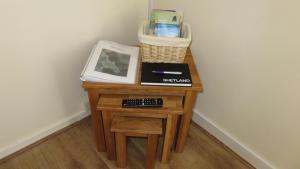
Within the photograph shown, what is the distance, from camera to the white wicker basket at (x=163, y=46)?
1.06 m

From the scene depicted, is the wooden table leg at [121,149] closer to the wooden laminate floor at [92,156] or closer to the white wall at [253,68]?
the wooden laminate floor at [92,156]

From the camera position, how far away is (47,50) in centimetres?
116

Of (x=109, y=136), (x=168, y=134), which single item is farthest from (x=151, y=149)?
(x=109, y=136)

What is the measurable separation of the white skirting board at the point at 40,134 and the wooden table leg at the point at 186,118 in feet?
2.14

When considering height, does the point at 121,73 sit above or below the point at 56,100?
above

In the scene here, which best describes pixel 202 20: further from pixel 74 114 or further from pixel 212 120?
pixel 74 114

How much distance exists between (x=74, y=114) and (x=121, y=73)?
0.61 metres

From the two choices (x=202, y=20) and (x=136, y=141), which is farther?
(x=136, y=141)

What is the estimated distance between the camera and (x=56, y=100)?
4.47ft

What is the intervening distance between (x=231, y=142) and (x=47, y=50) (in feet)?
3.76

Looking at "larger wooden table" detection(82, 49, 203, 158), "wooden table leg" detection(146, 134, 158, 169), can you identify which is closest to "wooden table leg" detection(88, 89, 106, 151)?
"larger wooden table" detection(82, 49, 203, 158)

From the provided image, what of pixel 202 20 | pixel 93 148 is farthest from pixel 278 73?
pixel 93 148

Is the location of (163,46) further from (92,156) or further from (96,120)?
(92,156)

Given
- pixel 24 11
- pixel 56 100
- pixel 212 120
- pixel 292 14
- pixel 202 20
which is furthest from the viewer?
pixel 212 120
